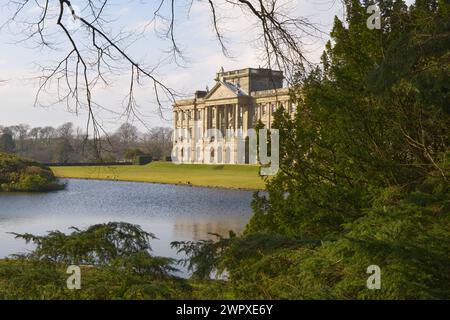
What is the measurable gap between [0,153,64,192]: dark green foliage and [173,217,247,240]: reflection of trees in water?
58.0 feet

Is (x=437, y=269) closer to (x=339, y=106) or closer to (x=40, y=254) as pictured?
(x=40, y=254)

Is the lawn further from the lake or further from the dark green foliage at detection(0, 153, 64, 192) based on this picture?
the lake

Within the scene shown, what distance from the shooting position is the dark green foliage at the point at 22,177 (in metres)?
33.7

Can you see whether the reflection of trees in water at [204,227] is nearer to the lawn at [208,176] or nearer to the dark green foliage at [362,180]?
the dark green foliage at [362,180]

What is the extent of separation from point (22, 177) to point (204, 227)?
69.2 feet

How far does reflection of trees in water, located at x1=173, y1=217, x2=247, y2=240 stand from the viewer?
48.4 feet

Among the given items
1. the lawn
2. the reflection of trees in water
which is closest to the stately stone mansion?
the lawn

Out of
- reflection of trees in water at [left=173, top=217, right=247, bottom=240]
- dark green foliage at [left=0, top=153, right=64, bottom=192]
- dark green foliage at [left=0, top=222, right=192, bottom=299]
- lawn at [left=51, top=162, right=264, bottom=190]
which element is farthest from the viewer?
lawn at [left=51, top=162, right=264, bottom=190]

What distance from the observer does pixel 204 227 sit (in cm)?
1667

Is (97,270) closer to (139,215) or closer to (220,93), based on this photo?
(139,215)

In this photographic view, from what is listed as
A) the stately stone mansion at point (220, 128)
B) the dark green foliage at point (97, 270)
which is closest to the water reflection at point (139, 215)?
the dark green foliage at point (97, 270)

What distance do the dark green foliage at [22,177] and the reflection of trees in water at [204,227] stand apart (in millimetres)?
17693

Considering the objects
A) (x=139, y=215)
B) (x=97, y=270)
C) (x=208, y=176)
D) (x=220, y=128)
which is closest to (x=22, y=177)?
(x=139, y=215)
